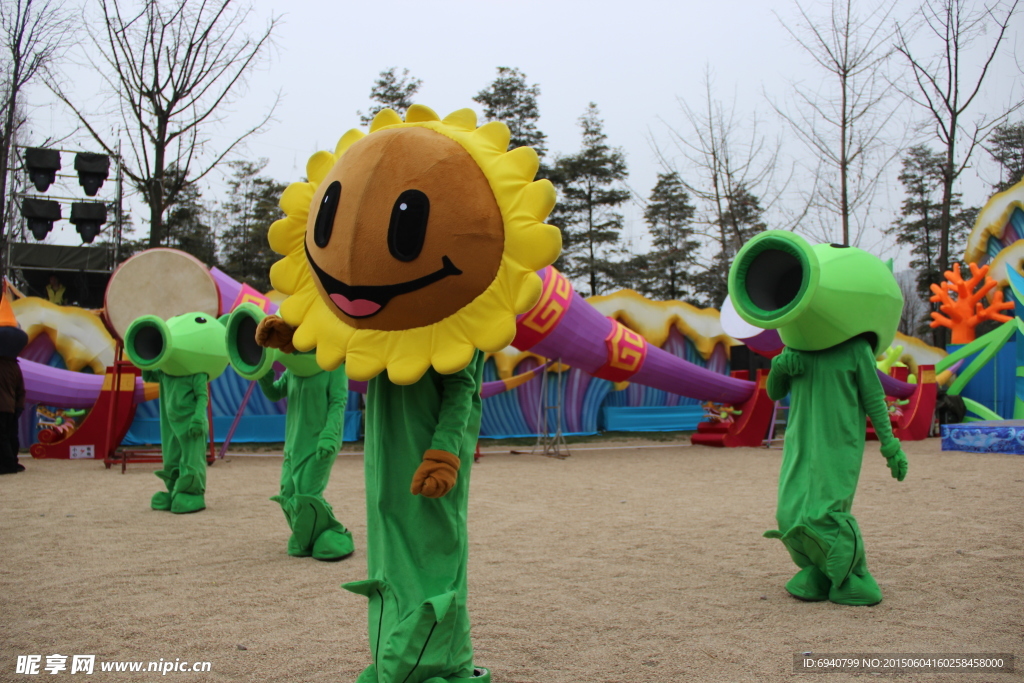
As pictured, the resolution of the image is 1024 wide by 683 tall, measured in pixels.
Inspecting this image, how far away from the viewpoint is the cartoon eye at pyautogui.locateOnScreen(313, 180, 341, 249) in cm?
249

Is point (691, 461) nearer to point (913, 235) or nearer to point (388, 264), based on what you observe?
point (388, 264)

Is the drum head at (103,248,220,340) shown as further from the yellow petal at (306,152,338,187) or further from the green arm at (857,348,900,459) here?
the green arm at (857,348,900,459)

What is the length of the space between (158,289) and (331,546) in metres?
6.94

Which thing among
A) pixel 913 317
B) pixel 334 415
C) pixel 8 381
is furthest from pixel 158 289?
pixel 913 317

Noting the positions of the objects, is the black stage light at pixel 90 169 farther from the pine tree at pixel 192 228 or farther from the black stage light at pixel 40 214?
the pine tree at pixel 192 228

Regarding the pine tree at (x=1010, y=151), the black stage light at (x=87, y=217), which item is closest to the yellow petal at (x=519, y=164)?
the black stage light at (x=87, y=217)

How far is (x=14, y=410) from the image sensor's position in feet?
30.0

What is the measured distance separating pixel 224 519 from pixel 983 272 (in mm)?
13693

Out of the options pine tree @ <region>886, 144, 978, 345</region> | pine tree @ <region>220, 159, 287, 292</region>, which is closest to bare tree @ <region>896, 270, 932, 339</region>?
pine tree @ <region>886, 144, 978, 345</region>

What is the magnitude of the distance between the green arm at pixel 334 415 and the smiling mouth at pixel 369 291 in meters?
2.37

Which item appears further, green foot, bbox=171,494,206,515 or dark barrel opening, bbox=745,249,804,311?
green foot, bbox=171,494,206,515

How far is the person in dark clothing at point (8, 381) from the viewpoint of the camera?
8.94 m

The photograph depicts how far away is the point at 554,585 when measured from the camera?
14.2 feet

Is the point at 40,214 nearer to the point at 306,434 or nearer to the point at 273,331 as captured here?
the point at 306,434
